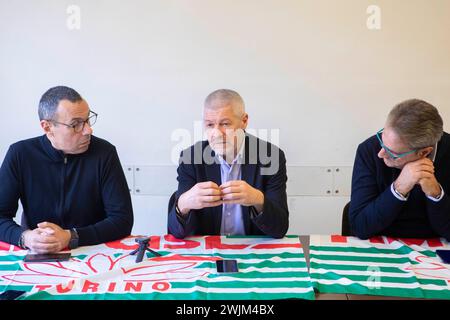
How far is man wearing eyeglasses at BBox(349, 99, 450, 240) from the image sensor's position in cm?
199

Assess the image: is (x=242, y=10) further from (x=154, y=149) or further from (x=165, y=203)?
(x=165, y=203)

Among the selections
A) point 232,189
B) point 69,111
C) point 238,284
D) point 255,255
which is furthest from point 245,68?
point 238,284

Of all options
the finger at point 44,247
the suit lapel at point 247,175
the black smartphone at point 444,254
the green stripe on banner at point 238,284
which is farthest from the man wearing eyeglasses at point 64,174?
the black smartphone at point 444,254

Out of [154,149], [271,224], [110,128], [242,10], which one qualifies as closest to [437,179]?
[271,224]

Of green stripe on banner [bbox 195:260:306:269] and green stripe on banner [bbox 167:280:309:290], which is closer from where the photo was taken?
green stripe on banner [bbox 167:280:309:290]

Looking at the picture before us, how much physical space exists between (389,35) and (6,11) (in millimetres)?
2657

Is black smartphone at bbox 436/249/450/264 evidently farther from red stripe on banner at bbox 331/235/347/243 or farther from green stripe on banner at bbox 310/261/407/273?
red stripe on banner at bbox 331/235/347/243

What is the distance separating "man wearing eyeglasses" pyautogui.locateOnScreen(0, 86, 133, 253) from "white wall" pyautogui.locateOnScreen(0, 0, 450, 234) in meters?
1.06

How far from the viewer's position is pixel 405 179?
2.01 m

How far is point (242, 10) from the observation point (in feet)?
10.5

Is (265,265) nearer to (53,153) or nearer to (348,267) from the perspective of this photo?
(348,267)

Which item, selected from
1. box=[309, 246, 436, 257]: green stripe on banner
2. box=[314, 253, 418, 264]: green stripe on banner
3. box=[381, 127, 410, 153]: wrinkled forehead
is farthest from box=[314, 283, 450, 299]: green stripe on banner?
box=[381, 127, 410, 153]: wrinkled forehead

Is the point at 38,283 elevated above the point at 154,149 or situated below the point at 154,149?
below

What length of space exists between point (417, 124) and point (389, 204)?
356 mm
